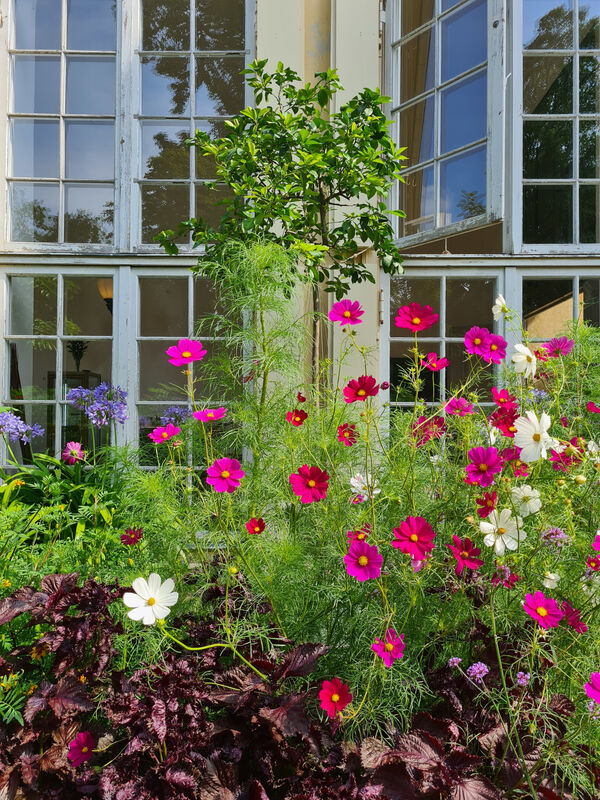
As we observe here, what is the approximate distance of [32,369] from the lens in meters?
3.66

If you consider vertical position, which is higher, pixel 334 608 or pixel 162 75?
pixel 162 75

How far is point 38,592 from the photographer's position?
1549 mm

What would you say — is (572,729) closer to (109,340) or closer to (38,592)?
(38,592)

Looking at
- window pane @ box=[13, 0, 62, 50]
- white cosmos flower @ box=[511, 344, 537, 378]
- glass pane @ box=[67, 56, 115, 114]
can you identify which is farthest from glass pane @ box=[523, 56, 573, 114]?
→ window pane @ box=[13, 0, 62, 50]

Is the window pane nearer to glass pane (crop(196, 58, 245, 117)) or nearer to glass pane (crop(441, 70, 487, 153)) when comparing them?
glass pane (crop(196, 58, 245, 117))

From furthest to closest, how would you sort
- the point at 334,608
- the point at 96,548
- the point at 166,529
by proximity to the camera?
the point at 96,548 → the point at 166,529 → the point at 334,608

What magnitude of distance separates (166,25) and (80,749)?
4015 mm

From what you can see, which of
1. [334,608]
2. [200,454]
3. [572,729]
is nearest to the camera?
[572,729]

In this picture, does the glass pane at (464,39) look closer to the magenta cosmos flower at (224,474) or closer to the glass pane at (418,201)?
the glass pane at (418,201)

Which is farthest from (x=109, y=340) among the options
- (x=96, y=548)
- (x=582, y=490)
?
(x=582, y=490)

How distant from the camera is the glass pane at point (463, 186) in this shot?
326 centimetres

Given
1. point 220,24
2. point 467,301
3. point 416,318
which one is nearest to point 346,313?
point 416,318

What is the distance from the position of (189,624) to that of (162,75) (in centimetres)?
350

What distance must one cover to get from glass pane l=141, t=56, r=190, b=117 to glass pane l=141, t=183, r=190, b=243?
0.48m
